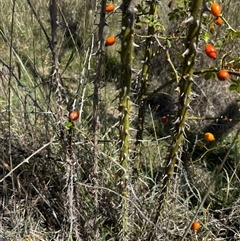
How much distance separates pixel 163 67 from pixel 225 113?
566 millimetres

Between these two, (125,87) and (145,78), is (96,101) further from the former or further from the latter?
(145,78)

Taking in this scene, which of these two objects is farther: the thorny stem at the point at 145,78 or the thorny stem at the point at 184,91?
the thorny stem at the point at 145,78

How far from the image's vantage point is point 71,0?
3387 millimetres

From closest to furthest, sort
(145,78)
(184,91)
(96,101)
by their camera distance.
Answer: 1. (184,91)
2. (96,101)
3. (145,78)

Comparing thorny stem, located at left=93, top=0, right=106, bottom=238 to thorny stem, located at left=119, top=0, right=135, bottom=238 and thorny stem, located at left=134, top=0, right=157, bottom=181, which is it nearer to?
thorny stem, located at left=119, top=0, right=135, bottom=238

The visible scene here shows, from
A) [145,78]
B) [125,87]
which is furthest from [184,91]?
[145,78]

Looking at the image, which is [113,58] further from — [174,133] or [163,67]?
[174,133]

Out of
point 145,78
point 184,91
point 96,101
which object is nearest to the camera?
point 184,91

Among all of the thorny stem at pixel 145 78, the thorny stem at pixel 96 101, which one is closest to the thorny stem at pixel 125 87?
the thorny stem at pixel 96 101

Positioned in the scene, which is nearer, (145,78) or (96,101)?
(96,101)

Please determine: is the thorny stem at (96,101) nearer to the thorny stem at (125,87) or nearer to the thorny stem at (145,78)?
the thorny stem at (125,87)

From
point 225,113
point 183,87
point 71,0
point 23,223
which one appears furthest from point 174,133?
point 71,0

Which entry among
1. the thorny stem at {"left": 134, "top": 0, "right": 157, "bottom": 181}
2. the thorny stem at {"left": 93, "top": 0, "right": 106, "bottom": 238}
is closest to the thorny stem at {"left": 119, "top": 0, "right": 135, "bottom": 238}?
the thorny stem at {"left": 93, "top": 0, "right": 106, "bottom": 238}

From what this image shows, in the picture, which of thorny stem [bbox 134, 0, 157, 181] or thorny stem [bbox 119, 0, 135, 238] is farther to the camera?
thorny stem [bbox 134, 0, 157, 181]
